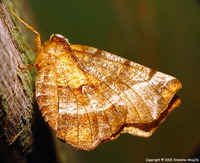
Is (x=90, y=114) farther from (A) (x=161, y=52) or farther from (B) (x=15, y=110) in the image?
(A) (x=161, y=52)

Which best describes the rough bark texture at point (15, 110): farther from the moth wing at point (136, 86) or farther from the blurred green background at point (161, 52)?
the blurred green background at point (161, 52)

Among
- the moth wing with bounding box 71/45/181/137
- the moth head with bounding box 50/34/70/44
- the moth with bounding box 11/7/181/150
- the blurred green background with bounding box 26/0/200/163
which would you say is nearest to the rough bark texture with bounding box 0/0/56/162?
the moth with bounding box 11/7/181/150

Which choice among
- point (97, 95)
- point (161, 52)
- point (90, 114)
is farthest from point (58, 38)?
point (161, 52)

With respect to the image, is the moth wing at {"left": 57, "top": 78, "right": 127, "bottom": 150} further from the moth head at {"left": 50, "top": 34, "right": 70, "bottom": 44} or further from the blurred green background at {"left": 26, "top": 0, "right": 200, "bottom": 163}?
the blurred green background at {"left": 26, "top": 0, "right": 200, "bottom": 163}

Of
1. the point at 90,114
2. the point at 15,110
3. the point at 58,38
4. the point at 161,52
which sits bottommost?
the point at 90,114

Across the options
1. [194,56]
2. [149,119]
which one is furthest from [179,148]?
[149,119]

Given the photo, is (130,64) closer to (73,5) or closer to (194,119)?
(194,119)
